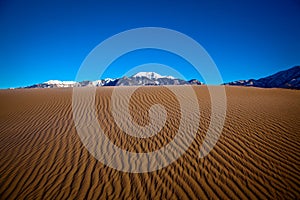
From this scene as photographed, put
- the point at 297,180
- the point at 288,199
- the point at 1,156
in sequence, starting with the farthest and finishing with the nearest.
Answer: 1. the point at 1,156
2. the point at 297,180
3. the point at 288,199

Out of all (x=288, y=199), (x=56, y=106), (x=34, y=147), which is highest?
(x=56, y=106)

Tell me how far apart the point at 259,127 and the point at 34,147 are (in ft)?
30.0

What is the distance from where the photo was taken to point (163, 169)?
5582 mm

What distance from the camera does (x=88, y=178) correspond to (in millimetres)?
5203

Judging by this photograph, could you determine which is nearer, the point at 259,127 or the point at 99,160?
the point at 99,160

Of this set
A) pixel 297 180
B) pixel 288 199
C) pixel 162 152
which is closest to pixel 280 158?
Result: pixel 297 180

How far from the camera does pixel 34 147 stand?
22.9ft

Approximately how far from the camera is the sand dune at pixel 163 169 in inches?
182

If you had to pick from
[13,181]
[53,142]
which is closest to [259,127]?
[53,142]

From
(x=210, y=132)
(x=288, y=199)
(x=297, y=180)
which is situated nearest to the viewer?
(x=288, y=199)

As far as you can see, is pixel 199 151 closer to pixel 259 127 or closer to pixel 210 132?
→ pixel 210 132

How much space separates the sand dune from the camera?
462 centimetres

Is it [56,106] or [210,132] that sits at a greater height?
[56,106]

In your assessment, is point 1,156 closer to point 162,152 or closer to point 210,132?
point 162,152
